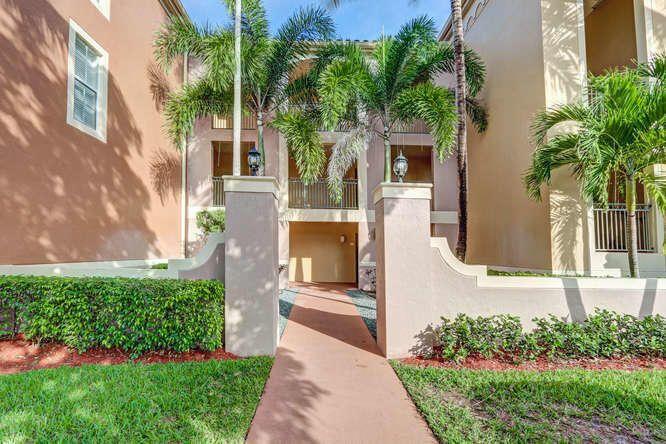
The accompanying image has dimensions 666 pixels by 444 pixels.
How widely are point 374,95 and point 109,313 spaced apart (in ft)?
27.0

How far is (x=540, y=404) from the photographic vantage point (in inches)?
134

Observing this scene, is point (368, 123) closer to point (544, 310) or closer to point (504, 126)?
point (504, 126)

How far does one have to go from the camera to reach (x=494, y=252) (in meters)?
10.4

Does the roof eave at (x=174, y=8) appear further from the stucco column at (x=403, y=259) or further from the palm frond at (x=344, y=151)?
the stucco column at (x=403, y=259)

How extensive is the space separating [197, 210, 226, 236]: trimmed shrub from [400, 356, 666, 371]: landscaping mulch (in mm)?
8511

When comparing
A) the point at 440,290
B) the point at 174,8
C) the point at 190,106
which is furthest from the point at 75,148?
the point at 440,290

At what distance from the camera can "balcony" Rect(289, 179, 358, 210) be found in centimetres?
1265

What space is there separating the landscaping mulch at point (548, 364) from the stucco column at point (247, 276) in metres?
2.27

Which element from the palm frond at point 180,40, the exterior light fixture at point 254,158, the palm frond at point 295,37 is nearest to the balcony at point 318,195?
the palm frond at point 295,37

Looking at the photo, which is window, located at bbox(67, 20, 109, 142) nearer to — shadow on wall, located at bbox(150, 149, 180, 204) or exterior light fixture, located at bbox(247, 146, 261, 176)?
shadow on wall, located at bbox(150, 149, 180, 204)

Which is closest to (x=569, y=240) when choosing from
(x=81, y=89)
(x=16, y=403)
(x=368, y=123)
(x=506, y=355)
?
(x=506, y=355)

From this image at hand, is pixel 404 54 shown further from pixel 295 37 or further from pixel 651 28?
pixel 651 28

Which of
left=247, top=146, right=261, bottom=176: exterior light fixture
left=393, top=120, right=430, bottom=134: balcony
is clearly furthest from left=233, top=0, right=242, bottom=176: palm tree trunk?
left=393, top=120, right=430, bottom=134: balcony

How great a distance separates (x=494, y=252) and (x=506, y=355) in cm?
636
